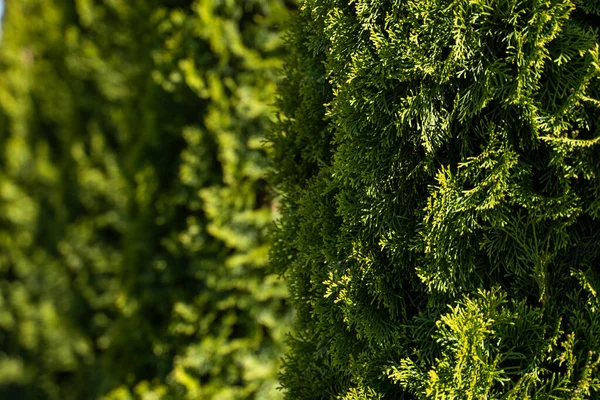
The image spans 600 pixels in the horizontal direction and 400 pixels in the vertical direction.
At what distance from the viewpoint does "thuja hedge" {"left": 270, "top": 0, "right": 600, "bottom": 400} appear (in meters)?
2.06

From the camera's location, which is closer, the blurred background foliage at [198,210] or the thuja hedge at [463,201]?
the thuja hedge at [463,201]

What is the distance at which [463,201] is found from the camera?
2135mm

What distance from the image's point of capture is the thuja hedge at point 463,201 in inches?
81.0

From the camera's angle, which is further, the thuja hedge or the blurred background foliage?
the blurred background foliage

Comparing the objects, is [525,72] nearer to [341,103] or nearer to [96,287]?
[341,103]

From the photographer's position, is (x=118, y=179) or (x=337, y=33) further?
(x=118, y=179)

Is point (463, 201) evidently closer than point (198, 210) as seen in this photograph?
Yes

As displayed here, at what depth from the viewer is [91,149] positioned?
8.97 m

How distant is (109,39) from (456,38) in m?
7.30

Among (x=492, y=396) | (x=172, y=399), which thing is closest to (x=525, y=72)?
(x=492, y=396)

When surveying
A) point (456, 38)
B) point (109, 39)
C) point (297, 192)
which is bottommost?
point (456, 38)

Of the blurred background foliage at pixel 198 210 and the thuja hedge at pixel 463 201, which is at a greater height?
the blurred background foliage at pixel 198 210

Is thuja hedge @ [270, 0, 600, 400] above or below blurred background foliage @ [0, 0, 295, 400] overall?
below

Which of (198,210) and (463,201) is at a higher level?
(198,210)
